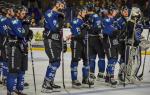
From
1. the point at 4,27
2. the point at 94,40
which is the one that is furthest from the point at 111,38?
the point at 4,27

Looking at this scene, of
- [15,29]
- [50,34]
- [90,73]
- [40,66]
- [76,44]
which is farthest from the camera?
[40,66]

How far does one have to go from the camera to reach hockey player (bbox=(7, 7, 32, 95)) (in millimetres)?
9469

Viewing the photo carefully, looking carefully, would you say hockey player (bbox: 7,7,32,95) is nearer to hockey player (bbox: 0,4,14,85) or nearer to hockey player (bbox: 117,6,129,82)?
hockey player (bbox: 0,4,14,85)

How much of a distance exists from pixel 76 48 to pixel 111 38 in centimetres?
97

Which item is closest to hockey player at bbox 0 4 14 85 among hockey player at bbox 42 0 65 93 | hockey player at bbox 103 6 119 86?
hockey player at bbox 42 0 65 93

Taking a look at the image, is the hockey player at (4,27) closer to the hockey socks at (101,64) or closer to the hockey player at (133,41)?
the hockey socks at (101,64)

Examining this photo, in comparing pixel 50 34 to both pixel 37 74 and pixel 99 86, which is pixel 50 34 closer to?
pixel 99 86

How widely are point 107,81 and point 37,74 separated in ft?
7.61

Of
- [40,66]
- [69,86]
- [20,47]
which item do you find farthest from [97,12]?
[40,66]

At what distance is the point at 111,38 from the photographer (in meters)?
11.6

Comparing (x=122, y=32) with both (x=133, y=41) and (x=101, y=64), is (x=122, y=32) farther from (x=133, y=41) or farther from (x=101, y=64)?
(x=101, y=64)

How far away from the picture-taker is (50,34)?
33.8 ft

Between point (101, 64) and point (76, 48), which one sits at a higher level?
point (76, 48)

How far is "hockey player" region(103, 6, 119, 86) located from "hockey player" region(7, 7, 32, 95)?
2.32m
